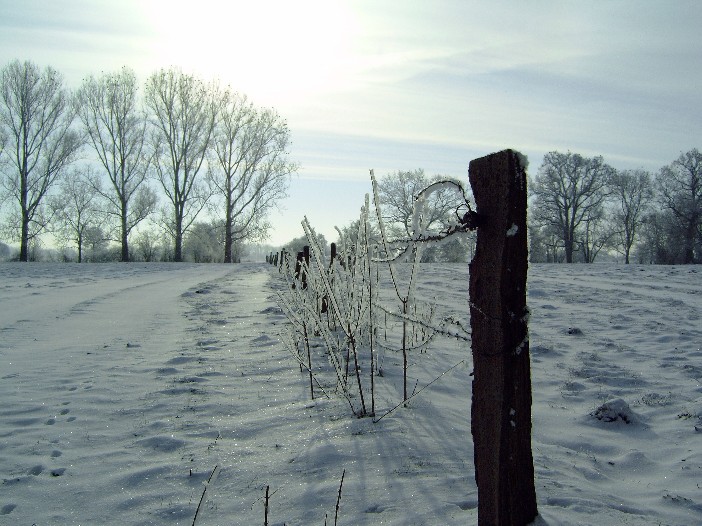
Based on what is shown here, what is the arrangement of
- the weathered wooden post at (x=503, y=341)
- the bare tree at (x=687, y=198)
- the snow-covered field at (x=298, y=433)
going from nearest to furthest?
the weathered wooden post at (x=503, y=341)
the snow-covered field at (x=298, y=433)
the bare tree at (x=687, y=198)

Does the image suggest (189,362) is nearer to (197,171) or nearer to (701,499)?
(701,499)

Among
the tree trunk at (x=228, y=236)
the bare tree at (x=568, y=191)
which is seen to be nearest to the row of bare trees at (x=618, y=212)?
the bare tree at (x=568, y=191)

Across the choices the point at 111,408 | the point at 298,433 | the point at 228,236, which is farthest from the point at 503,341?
the point at 228,236

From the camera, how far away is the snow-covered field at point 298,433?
232cm

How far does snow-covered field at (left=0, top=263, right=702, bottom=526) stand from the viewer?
2.32 m

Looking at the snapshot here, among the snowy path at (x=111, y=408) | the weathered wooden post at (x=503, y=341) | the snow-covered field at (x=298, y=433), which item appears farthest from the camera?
the snowy path at (x=111, y=408)

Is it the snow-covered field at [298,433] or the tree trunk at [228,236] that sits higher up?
the tree trunk at [228,236]

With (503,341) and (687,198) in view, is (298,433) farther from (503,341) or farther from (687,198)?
(687,198)

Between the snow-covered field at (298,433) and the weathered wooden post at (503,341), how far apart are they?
0.38m

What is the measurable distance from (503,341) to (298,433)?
2007 millimetres

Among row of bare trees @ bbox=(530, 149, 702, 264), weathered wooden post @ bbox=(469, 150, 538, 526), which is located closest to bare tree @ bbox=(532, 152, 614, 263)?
row of bare trees @ bbox=(530, 149, 702, 264)

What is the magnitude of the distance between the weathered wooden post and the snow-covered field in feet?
1.24

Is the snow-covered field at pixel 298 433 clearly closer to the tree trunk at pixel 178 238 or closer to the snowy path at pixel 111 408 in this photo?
the snowy path at pixel 111 408

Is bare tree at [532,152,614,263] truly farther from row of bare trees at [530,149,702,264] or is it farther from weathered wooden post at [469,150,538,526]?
weathered wooden post at [469,150,538,526]
